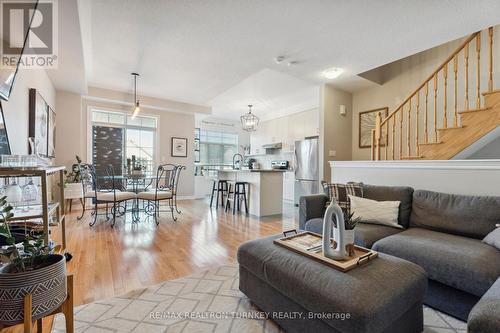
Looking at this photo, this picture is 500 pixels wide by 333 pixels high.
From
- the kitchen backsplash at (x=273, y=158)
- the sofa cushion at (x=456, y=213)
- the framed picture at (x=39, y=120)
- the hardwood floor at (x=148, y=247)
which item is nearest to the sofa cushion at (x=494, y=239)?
the sofa cushion at (x=456, y=213)

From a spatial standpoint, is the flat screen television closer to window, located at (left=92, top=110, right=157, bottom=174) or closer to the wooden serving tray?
the wooden serving tray

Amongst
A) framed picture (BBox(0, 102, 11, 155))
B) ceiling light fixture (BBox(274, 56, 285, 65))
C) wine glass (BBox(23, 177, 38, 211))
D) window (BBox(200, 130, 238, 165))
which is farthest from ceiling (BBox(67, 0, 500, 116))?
window (BBox(200, 130, 238, 165))

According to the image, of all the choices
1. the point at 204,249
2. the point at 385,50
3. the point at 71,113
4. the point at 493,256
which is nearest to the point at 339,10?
the point at 385,50

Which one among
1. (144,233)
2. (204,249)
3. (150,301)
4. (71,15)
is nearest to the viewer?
(150,301)

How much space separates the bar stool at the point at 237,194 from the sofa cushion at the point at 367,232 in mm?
2510

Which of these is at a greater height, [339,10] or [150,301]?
[339,10]

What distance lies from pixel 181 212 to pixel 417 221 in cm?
403

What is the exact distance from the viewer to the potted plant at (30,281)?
3.41 ft

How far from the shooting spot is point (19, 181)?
2.21 meters

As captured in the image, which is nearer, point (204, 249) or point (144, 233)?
point (204, 249)

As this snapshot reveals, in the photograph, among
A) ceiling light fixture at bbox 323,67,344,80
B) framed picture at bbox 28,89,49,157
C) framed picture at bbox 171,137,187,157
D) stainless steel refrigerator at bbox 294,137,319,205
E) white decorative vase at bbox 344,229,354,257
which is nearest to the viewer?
white decorative vase at bbox 344,229,354,257

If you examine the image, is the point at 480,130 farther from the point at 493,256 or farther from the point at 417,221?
the point at 493,256

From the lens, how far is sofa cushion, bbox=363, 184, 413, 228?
92.9 inches
